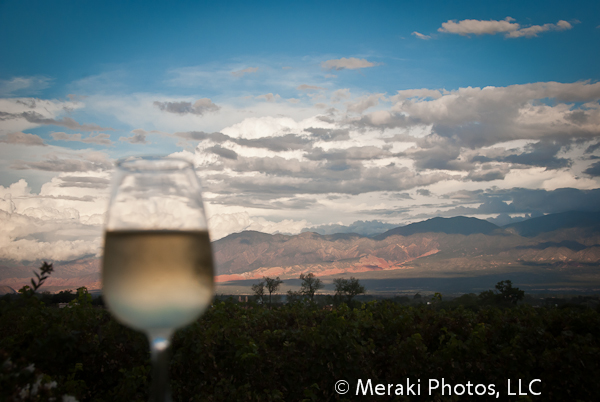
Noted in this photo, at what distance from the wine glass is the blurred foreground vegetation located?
3103 millimetres

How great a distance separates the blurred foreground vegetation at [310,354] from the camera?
14.3ft

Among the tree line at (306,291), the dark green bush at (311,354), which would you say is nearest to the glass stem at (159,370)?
the dark green bush at (311,354)

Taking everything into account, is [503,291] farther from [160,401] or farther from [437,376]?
[160,401]

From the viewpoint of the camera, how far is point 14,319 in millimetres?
5918

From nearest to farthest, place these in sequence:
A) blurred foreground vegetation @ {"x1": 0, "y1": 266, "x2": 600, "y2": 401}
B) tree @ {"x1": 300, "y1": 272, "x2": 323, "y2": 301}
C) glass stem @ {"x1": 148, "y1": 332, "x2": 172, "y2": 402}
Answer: glass stem @ {"x1": 148, "y1": 332, "x2": 172, "y2": 402}
blurred foreground vegetation @ {"x1": 0, "y1": 266, "x2": 600, "y2": 401}
tree @ {"x1": 300, "y1": 272, "x2": 323, "y2": 301}

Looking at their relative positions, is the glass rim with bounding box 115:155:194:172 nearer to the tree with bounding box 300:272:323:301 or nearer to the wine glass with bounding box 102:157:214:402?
the wine glass with bounding box 102:157:214:402

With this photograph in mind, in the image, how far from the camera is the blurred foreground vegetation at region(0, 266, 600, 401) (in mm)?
4355

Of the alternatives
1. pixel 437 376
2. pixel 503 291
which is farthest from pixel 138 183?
pixel 503 291

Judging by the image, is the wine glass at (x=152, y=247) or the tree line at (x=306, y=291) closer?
the wine glass at (x=152, y=247)

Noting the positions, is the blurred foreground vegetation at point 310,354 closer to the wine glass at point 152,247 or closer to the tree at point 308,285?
the tree at point 308,285

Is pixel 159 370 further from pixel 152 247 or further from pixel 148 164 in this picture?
pixel 148 164

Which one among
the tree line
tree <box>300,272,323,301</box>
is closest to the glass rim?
the tree line

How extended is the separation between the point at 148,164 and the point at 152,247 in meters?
0.23

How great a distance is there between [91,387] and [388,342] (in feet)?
12.4
